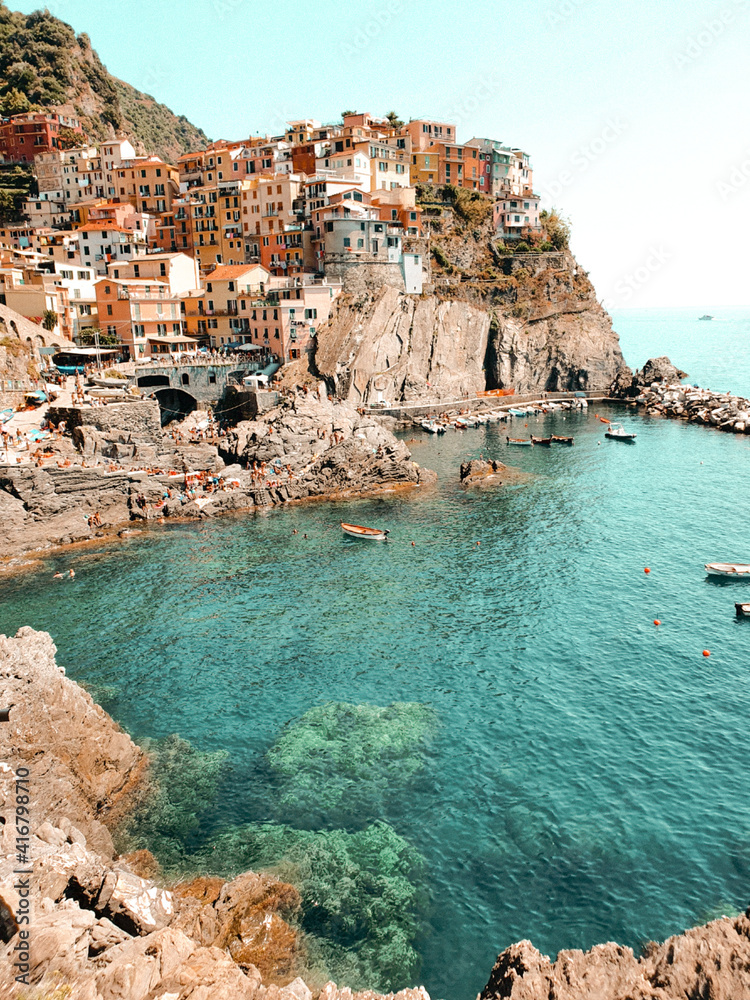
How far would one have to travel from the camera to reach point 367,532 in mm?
60219

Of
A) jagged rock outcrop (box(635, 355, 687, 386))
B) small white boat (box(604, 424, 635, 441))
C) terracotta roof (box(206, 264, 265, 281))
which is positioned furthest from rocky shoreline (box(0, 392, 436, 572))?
jagged rock outcrop (box(635, 355, 687, 386))

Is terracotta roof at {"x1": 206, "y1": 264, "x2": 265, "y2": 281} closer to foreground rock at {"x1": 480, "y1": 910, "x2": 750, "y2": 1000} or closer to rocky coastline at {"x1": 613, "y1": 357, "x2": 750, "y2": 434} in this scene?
rocky coastline at {"x1": 613, "y1": 357, "x2": 750, "y2": 434}

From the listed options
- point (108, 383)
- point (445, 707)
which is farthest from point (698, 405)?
point (445, 707)

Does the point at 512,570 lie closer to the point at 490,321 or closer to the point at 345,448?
the point at 345,448

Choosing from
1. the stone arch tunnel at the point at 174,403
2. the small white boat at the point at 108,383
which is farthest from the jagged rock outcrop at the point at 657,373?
the small white boat at the point at 108,383

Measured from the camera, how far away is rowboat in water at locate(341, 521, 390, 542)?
60.0 meters

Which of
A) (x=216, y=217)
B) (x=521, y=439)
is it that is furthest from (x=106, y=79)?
(x=521, y=439)

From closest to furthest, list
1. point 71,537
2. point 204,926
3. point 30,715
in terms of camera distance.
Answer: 1. point 204,926
2. point 30,715
3. point 71,537

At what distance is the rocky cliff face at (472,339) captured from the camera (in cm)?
10256

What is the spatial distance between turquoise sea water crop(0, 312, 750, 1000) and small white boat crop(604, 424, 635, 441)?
95.1 ft

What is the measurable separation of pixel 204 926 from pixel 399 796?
9.42 meters

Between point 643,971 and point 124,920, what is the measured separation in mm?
14273

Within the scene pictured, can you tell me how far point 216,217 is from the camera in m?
118

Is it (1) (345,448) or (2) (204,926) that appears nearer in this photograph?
(2) (204,926)
